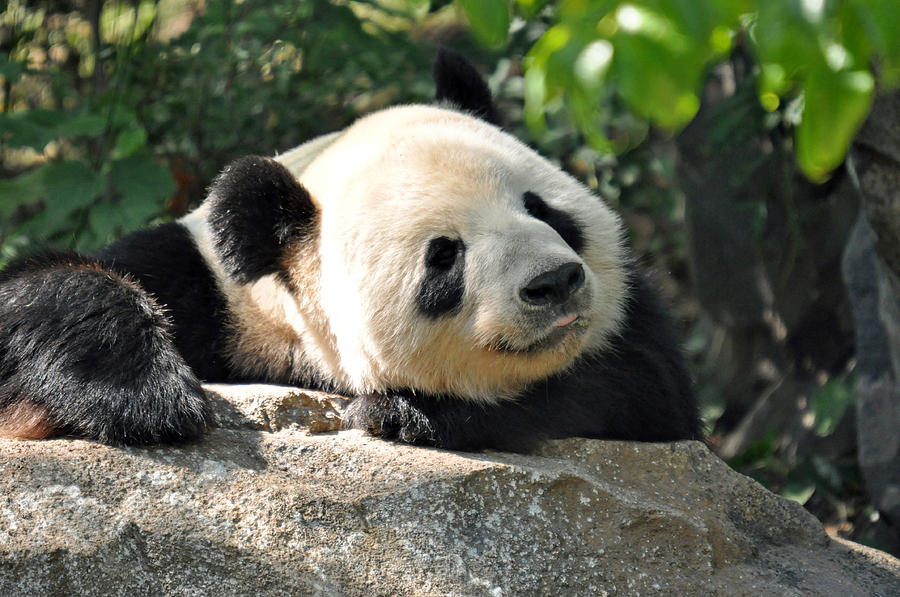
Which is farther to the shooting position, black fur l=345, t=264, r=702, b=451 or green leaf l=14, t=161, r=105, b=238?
green leaf l=14, t=161, r=105, b=238

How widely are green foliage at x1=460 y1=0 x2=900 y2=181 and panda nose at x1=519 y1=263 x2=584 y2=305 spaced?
4.00ft

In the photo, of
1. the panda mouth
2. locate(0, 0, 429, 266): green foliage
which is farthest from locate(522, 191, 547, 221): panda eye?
locate(0, 0, 429, 266): green foliage

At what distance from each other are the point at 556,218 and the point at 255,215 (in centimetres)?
104

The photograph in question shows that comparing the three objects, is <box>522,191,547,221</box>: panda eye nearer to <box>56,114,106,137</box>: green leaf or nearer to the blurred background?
the blurred background

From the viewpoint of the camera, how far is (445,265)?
323cm

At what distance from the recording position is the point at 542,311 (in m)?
3.06

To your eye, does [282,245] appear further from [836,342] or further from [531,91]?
[836,342]

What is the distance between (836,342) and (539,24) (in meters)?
3.00

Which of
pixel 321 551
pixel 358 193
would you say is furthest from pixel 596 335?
pixel 321 551

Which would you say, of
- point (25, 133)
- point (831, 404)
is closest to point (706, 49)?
point (25, 133)

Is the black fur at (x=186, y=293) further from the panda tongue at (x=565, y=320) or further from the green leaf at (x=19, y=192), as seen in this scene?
the green leaf at (x=19, y=192)

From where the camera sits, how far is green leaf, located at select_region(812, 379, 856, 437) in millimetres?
5613

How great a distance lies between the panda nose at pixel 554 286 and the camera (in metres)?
2.93

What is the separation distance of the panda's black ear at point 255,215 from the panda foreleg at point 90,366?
1.09 ft
